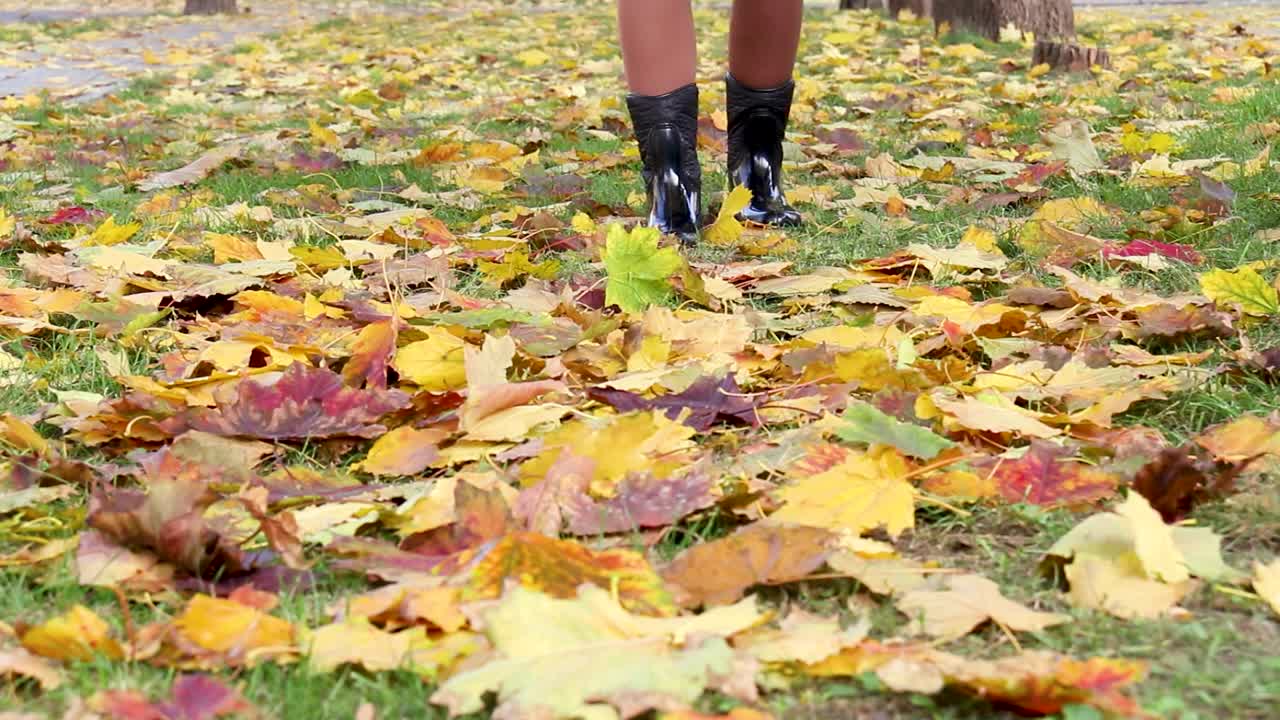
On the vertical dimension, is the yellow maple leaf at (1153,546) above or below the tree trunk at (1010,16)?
above

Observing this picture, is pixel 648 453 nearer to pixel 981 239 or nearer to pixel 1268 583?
pixel 1268 583

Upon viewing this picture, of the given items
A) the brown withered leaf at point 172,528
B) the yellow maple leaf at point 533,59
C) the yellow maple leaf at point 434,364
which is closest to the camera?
the brown withered leaf at point 172,528

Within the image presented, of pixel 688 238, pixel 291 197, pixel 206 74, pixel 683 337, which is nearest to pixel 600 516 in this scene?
pixel 683 337

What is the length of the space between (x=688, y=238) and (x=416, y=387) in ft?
3.56

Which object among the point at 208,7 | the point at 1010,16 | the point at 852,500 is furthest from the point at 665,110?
the point at 208,7

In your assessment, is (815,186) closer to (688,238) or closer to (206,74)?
(688,238)

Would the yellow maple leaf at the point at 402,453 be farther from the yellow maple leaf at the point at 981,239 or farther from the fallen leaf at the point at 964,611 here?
the yellow maple leaf at the point at 981,239

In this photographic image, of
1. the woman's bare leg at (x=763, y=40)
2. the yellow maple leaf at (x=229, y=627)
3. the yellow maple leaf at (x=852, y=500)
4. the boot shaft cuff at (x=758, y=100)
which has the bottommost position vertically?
the yellow maple leaf at (x=852, y=500)

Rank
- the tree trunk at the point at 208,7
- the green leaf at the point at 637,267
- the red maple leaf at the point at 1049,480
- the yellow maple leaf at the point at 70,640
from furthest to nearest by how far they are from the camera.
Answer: the tree trunk at the point at 208,7
the green leaf at the point at 637,267
the red maple leaf at the point at 1049,480
the yellow maple leaf at the point at 70,640

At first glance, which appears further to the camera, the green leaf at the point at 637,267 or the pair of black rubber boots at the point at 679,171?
the pair of black rubber boots at the point at 679,171

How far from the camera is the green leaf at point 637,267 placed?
6.70 ft

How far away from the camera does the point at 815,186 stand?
3301 millimetres

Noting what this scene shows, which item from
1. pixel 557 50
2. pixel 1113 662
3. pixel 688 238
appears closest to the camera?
pixel 1113 662

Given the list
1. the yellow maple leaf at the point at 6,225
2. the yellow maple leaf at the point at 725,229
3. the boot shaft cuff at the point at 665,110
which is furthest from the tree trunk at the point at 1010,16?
the yellow maple leaf at the point at 6,225
